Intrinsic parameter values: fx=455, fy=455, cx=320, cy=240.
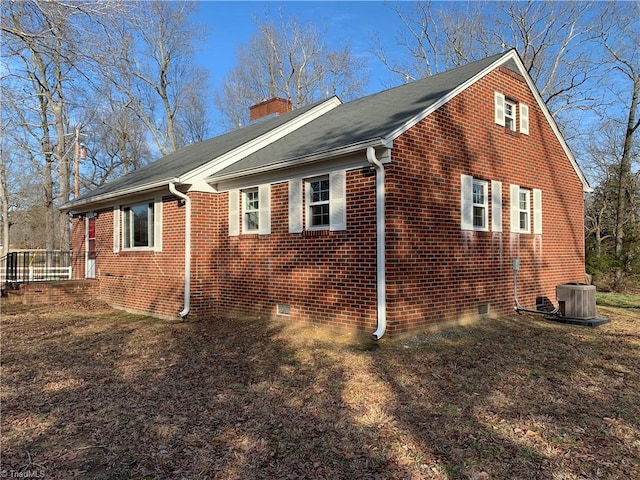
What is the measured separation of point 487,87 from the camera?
9953mm

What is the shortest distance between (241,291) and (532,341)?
5860 millimetres

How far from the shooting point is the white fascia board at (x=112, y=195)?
1040 cm

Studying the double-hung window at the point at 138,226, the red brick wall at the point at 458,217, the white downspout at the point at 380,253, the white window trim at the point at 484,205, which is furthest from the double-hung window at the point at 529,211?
the double-hung window at the point at 138,226

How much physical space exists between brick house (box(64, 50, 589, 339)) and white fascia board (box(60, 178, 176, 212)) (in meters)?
0.08

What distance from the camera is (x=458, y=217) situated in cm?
889

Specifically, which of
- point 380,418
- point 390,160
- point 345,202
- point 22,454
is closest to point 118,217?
point 345,202

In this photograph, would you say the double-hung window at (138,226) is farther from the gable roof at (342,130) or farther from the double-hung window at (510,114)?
the double-hung window at (510,114)

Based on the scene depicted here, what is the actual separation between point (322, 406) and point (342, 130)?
20.4 ft

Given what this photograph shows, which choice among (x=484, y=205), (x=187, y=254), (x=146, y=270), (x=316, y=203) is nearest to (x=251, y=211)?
(x=187, y=254)

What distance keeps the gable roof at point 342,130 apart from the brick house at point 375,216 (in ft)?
0.17

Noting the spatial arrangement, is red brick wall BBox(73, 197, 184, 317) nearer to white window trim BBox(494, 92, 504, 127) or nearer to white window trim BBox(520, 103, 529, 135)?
white window trim BBox(494, 92, 504, 127)

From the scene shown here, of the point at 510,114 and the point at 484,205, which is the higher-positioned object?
the point at 510,114

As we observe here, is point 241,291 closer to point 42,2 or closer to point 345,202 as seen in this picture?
point 345,202

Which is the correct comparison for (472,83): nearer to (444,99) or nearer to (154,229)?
(444,99)
